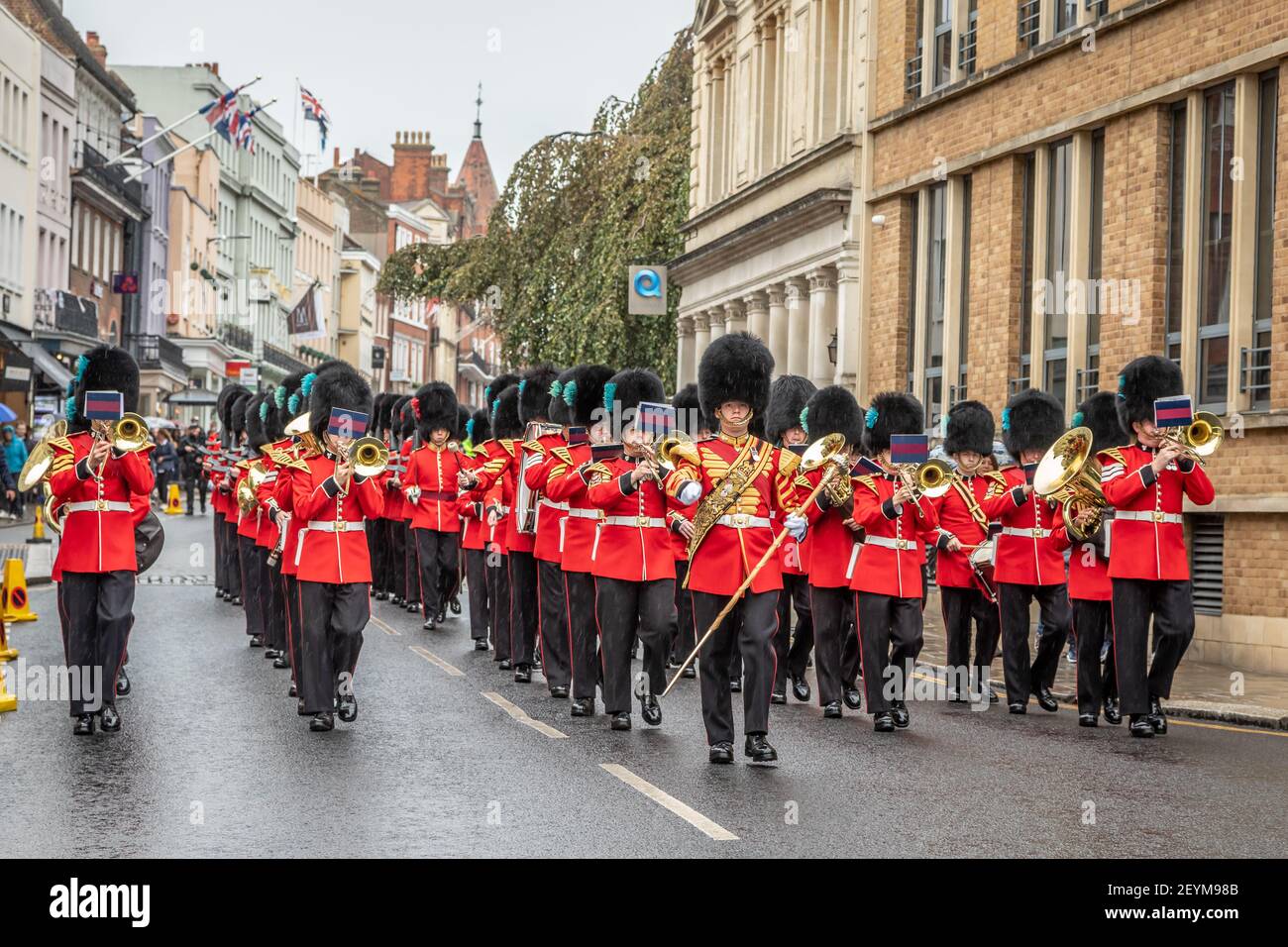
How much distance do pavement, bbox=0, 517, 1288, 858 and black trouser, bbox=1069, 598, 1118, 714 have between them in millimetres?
235

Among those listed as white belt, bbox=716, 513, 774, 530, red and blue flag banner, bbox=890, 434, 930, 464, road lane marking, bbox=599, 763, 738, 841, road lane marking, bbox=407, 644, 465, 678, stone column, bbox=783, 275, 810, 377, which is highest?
stone column, bbox=783, 275, 810, 377

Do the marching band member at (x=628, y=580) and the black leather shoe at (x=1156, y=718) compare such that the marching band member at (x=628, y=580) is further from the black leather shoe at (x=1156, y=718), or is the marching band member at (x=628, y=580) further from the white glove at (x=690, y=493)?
the black leather shoe at (x=1156, y=718)

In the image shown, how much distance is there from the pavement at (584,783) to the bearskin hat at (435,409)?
6585mm

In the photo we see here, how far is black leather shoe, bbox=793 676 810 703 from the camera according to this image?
15055 millimetres

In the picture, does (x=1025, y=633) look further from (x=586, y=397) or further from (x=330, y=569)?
(x=330, y=569)

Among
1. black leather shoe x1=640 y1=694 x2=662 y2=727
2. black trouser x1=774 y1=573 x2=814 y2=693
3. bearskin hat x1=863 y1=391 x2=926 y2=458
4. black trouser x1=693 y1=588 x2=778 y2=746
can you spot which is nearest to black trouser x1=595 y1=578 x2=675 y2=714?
black leather shoe x1=640 y1=694 x2=662 y2=727

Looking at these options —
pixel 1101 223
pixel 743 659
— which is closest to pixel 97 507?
pixel 743 659

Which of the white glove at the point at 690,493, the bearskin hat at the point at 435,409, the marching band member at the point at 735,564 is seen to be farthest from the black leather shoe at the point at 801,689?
the bearskin hat at the point at 435,409

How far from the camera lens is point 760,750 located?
36.7ft

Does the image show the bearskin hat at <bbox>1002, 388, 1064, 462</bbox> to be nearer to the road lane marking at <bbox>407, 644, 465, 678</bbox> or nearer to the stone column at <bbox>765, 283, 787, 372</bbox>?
the road lane marking at <bbox>407, 644, 465, 678</bbox>

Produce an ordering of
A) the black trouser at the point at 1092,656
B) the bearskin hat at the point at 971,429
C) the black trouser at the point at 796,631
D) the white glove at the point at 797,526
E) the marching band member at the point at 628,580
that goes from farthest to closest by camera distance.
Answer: the bearskin hat at the point at 971,429 → the black trouser at the point at 796,631 → the black trouser at the point at 1092,656 → the marching band member at the point at 628,580 → the white glove at the point at 797,526

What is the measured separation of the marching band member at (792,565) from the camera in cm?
1494

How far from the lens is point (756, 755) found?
11.2 meters

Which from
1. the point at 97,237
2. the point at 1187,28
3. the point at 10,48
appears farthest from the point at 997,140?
the point at 97,237
